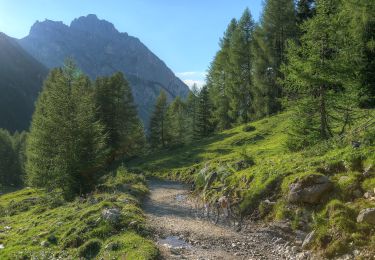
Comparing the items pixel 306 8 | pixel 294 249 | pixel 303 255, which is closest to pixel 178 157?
pixel 306 8

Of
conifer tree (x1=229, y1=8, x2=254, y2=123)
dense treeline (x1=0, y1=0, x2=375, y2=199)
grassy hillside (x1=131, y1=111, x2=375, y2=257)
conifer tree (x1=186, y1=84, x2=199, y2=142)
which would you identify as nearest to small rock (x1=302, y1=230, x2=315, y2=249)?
grassy hillside (x1=131, y1=111, x2=375, y2=257)

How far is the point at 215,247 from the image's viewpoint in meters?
15.8

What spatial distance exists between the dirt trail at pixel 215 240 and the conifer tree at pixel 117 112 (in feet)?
125

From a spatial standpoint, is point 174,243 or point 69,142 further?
point 69,142

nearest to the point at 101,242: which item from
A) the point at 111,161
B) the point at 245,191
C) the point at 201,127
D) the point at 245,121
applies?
the point at 245,191

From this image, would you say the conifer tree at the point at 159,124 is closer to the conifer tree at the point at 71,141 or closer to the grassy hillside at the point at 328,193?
the conifer tree at the point at 71,141

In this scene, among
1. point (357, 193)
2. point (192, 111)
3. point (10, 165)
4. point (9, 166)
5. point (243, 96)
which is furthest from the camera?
point (10, 165)

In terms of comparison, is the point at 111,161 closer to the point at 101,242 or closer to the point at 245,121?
the point at 245,121

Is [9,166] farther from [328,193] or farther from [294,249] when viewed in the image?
[294,249]

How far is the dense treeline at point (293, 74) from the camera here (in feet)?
80.6

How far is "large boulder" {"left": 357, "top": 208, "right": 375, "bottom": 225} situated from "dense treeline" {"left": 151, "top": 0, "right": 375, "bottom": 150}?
11289mm

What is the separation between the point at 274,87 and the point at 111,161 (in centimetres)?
Result: 2794

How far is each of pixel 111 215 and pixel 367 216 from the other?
11.1 metres

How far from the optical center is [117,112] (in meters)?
59.6
